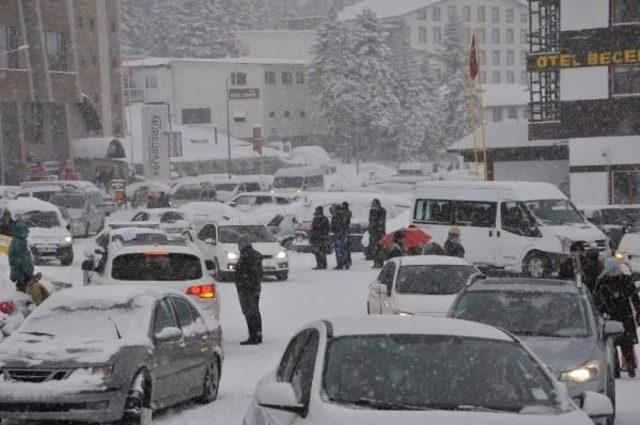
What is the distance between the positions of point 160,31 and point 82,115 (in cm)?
6375

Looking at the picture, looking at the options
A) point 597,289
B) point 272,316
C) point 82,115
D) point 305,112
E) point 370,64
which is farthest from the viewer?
point 305,112

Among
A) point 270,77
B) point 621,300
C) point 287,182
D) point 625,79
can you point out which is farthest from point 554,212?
point 270,77

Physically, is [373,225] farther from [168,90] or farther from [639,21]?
[168,90]

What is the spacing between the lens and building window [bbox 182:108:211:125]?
11206 cm

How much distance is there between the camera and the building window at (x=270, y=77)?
377ft

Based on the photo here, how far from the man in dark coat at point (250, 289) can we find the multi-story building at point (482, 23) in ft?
479

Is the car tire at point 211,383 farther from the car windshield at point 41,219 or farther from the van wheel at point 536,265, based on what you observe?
the car windshield at point 41,219

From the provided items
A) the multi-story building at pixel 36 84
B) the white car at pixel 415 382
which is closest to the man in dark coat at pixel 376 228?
the white car at pixel 415 382

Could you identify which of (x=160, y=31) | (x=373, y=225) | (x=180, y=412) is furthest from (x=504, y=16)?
(x=180, y=412)

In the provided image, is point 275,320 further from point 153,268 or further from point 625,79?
point 625,79

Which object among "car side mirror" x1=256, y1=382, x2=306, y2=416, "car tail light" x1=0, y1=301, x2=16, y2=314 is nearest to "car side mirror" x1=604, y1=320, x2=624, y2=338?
"car side mirror" x1=256, y1=382, x2=306, y2=416

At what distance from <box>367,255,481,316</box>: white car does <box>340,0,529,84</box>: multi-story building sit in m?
146

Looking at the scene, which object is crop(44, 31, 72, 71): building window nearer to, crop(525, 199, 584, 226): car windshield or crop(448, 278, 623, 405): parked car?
crop(525, 199, 584, 226): car windshield

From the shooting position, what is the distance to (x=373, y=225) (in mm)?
34781
